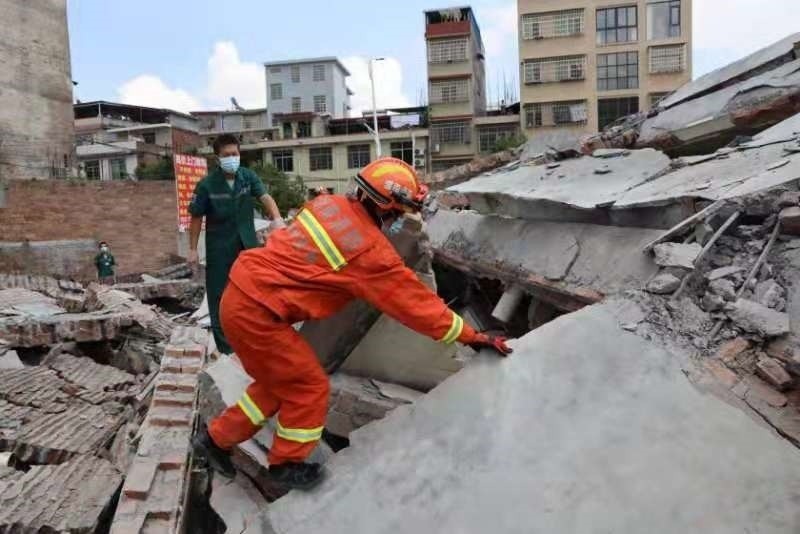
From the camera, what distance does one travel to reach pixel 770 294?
2.21 meters

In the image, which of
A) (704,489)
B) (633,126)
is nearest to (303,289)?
(704,489)

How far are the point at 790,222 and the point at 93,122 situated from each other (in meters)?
40.2

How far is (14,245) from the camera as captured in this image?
608 inches

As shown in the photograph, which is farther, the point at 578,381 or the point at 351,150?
the point at 351,150

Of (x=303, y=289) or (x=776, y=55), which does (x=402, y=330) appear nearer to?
(x=303, y=289)

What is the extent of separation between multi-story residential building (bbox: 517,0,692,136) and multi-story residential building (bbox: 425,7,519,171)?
200cm

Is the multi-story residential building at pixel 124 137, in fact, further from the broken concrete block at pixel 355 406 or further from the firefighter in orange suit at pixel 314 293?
the firefighter in orange suit at pixel 314 293

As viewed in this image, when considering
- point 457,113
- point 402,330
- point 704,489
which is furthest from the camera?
point 457,113

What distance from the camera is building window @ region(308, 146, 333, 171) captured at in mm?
30406

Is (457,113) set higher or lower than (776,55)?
higher

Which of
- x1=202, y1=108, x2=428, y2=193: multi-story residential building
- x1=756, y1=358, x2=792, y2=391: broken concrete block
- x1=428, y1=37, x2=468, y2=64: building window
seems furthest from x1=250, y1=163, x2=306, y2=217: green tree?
x1=756, y1=358, x2=792, y2=391: broken concrete block

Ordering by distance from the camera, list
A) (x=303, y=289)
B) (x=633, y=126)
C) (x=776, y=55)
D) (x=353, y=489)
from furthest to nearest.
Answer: (x=633, y=126), (x=776, y=55), (x=303, y=289), (x=353, y=489)

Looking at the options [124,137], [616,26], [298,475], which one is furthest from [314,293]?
[124,137]

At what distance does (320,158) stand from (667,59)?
616 inches
